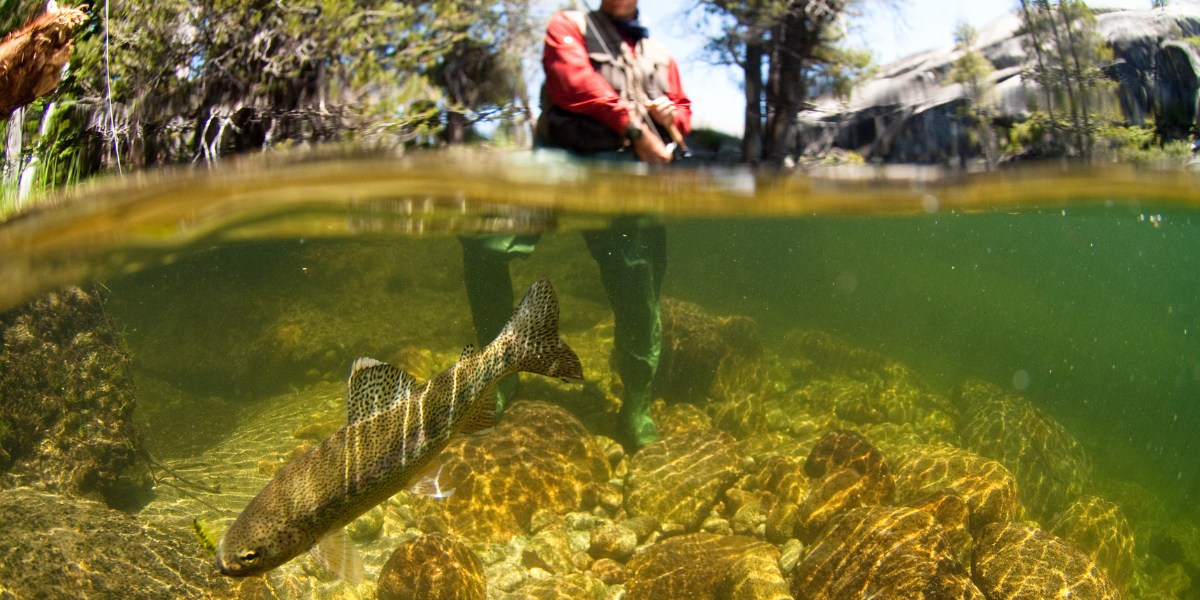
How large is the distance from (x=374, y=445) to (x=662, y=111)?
314 cm

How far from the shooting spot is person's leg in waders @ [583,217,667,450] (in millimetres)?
8594

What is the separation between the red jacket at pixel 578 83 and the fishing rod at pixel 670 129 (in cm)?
8

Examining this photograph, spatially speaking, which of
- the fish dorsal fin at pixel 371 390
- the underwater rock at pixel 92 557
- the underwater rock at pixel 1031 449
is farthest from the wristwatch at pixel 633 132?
the underwater rock at pixel 1031 449

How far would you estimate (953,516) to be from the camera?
645 centimetres

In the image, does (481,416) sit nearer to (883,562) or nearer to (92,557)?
(883,562)

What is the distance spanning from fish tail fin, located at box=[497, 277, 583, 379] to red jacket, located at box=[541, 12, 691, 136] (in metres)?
1.56

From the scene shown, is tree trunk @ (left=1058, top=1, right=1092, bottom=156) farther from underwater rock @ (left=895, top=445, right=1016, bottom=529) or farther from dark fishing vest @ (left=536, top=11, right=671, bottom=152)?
underwater rock @ (left=895, top=445, right=1016, bottom=529)

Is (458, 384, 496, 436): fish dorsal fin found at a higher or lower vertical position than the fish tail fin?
lower

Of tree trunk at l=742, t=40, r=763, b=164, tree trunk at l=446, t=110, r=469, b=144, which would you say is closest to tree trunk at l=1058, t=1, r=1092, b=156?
tree trunk at l=742, t=40, r=763, b=164

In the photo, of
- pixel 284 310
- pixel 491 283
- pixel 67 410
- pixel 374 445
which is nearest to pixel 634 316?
pixel 491 283

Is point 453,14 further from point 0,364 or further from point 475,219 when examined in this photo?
point 0,364

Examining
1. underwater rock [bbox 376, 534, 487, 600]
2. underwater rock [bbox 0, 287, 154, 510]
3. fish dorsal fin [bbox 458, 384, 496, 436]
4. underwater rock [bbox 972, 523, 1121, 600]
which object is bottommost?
underwater rock [bbox 972, 523, 1121, 600]

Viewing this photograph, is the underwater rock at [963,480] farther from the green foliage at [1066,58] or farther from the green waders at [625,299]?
the green foliage at [1066,58]

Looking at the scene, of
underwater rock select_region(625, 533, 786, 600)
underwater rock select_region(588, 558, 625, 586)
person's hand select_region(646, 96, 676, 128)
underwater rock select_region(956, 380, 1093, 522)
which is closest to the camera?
person's hand select_region(646, 96, 676, 128)
